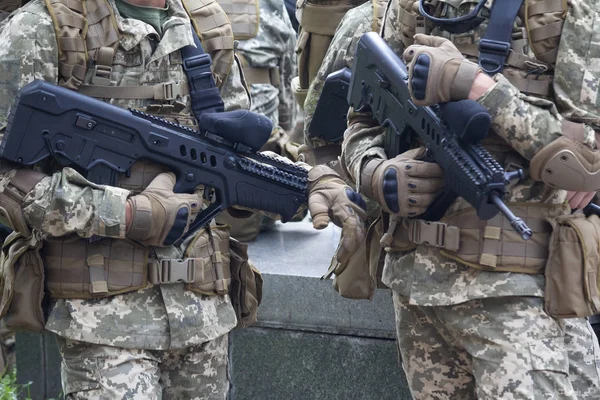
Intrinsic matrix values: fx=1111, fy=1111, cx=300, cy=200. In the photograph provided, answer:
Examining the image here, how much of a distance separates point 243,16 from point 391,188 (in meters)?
2.80

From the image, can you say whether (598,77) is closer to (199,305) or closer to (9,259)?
(199,305)

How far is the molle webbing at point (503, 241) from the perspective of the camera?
3.38 metres

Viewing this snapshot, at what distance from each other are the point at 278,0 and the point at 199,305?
340cm

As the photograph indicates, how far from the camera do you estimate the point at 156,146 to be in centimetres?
355

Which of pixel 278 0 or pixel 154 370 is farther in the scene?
pixel 278 0

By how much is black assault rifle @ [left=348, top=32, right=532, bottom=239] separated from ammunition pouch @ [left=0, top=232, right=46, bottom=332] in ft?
4.03

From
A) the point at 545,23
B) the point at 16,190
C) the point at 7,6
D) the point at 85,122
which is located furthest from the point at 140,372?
the point at 545,23

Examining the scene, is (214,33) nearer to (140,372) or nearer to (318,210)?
(318,210)

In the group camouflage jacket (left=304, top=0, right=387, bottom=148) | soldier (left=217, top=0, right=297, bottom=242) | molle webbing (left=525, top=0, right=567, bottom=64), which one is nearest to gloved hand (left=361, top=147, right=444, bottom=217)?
molle webbing (left=525, top=0, right=567, bottom=64)

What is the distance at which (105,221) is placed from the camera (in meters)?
3.36

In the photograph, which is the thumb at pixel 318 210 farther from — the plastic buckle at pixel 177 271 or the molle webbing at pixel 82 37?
the molle webbing at pixel 82 37

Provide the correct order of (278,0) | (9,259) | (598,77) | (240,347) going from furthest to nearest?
(278,0) → (240,347) → (9,259) → (598,77)

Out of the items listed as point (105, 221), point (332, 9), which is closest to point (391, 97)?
point (105, 221)

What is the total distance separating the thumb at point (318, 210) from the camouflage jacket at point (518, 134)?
12.8 inches
